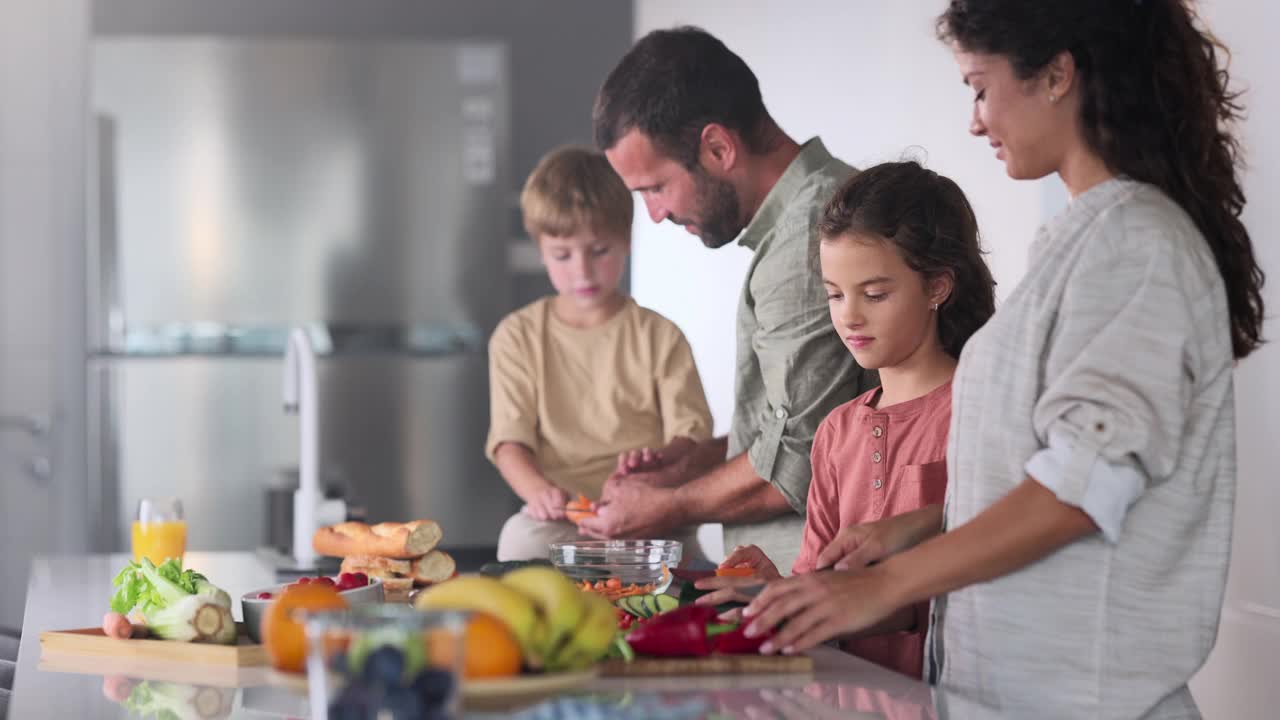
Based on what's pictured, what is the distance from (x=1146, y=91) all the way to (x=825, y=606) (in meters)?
0.56

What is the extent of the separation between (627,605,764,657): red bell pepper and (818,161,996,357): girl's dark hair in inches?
26.5

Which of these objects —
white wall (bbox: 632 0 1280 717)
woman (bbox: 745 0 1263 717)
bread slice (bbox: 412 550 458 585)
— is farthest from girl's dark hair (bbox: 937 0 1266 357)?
bread slice (bbox: 412 550 458 585)

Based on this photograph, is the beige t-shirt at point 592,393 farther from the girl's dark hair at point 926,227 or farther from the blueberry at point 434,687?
the blueberry at point 434,687

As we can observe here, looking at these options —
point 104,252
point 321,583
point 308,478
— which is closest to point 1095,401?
point 321,583

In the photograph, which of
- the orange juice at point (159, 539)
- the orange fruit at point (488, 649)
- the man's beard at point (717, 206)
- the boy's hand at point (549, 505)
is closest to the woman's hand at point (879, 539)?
the orange fruit at point (488, 649)

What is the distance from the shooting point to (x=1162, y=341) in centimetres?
128

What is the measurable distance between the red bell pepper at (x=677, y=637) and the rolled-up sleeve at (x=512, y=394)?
60.2 inches

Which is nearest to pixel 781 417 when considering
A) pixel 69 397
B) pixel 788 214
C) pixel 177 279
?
pixel 788 214

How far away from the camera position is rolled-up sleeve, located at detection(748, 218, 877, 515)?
7.00ft

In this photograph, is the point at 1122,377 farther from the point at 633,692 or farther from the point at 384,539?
the point at 384,539

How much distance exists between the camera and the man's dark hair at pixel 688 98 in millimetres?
2363

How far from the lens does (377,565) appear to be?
209 centimetres

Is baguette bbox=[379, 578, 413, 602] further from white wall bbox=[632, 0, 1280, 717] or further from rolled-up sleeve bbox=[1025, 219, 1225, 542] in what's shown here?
white wall bbox=[632, 0, 1280, 717]

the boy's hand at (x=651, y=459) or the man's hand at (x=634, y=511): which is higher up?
the boy's hand at (x=651, y=459)
